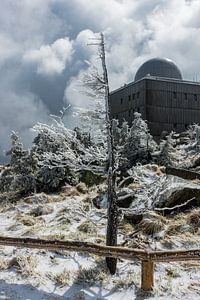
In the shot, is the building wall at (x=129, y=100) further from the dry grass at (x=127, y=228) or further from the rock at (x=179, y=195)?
the dry grass at (x=127, y=228)

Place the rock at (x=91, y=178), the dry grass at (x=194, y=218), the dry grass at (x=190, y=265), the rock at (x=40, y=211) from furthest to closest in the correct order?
1. the rock at (x=91, y=178)
2. the rock at (x=40, y=211)
3. the dry grass at (x=194, y=218)
4. the dry grass at (x=190, y=265)

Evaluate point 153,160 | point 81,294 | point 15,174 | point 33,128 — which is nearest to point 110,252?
point 81,294

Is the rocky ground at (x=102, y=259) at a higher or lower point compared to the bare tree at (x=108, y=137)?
lower

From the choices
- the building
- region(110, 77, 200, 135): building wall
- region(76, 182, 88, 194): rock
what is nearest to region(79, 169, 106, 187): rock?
region(76, 182, 88, 194): rock

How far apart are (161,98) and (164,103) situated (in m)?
0.95

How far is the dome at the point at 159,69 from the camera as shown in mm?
63344

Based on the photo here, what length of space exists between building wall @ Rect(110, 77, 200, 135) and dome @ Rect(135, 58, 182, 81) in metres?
2.66

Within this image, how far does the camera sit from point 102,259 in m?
11.0

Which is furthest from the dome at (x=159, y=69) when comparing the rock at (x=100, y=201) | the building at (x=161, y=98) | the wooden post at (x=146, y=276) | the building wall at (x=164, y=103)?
the wooden post at (x=146, y=276)

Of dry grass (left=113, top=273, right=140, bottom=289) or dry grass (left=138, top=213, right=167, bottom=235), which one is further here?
dry grass (left=138, top=213, right=167, bottom=235)

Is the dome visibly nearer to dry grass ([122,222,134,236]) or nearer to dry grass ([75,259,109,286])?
dry grass ([122,222,134,236])

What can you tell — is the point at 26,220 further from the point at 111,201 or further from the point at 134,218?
the point at 111,201

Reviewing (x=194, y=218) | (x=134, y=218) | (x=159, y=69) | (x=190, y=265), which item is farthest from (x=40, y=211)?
(x=159, y=69)

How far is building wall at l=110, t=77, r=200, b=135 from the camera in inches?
2359
